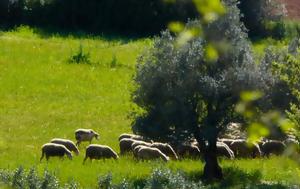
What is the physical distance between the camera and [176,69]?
63.7 feet

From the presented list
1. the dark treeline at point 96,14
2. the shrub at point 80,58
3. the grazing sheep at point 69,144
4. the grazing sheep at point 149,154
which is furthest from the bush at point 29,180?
the dark treeline at point 96,14

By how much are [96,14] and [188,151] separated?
86.3 ft

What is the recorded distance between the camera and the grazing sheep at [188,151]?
22.0 meters

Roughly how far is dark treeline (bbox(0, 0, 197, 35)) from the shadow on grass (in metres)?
26.8

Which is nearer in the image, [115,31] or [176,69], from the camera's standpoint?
[176,69]

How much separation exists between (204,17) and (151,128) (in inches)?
627

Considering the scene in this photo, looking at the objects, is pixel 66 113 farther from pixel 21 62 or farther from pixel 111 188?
pixel 111 188

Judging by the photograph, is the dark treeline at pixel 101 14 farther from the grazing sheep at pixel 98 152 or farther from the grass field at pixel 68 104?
the grazing sheep at pixel 98 152

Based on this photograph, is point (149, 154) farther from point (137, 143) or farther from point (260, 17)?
point (260, 17)

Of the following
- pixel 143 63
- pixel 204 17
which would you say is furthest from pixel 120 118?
pixel 204 17

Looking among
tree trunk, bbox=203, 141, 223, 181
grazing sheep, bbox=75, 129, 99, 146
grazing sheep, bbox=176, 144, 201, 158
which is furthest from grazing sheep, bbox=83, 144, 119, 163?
tree trunk, bbox=203, 141, 223, 181

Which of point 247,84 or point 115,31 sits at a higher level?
point 115,31

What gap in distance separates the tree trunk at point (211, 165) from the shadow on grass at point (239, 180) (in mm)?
173

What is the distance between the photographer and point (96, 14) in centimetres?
4753
